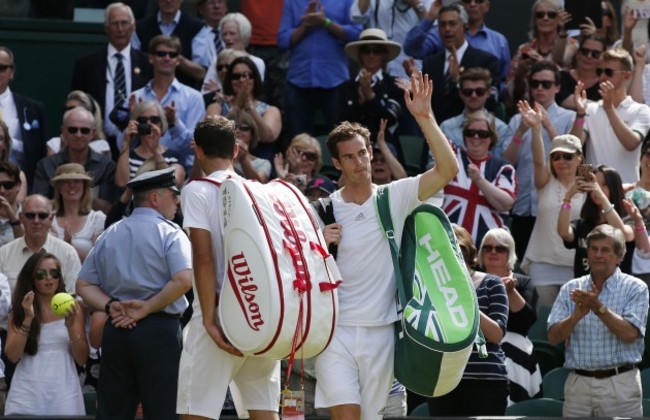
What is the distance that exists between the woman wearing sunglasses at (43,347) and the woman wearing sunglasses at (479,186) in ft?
11.0

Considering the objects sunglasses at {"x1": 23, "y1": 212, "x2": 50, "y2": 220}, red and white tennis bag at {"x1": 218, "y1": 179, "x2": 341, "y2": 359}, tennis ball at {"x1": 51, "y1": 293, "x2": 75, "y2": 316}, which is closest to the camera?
red and white tennis bag at {"x1": 218, "y1": 179, "x2": 341, "y2": 359}

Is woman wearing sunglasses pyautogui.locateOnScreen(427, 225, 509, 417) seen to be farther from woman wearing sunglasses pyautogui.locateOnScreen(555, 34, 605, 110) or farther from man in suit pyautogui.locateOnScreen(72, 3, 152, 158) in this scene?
man in suit pyautogui.locateOnScreen(72, 3, 152, 158)

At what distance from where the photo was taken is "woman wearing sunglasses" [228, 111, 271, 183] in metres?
11.5

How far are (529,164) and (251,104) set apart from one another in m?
2.33

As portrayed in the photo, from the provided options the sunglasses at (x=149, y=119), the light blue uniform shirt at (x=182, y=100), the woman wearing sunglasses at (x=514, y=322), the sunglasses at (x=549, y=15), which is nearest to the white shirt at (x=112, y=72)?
the light blue uniform shirt at (x=182, y=100)

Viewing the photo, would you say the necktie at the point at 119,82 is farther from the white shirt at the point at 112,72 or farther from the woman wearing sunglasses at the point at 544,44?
the woman wearing sunglasses at the point at 544,44

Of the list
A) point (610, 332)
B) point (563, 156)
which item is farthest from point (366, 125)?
point (610, 332)

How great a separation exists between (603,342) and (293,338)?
292 cm

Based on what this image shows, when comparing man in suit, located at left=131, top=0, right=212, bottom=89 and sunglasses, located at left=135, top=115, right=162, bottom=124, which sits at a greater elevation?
man in suit, located at left=131, top=0, right=212, bottom=89

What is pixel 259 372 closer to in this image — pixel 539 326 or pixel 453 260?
pixel 453 260

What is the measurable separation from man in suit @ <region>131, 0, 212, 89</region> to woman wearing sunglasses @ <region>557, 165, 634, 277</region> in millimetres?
4454

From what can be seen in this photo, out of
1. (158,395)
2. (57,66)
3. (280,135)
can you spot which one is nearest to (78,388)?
(158,395)

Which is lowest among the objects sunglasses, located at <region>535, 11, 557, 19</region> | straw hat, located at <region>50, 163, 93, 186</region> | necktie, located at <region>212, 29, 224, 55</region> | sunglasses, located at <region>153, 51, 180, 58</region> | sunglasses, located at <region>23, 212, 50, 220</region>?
sunglasses, located at <region>23, 212, 50, 220</region>

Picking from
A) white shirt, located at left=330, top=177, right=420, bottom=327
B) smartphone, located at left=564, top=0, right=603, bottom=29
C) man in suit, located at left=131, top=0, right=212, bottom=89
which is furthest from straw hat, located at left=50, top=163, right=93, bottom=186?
smartphone, located at left=564, top=0, right=603, bottom=29
